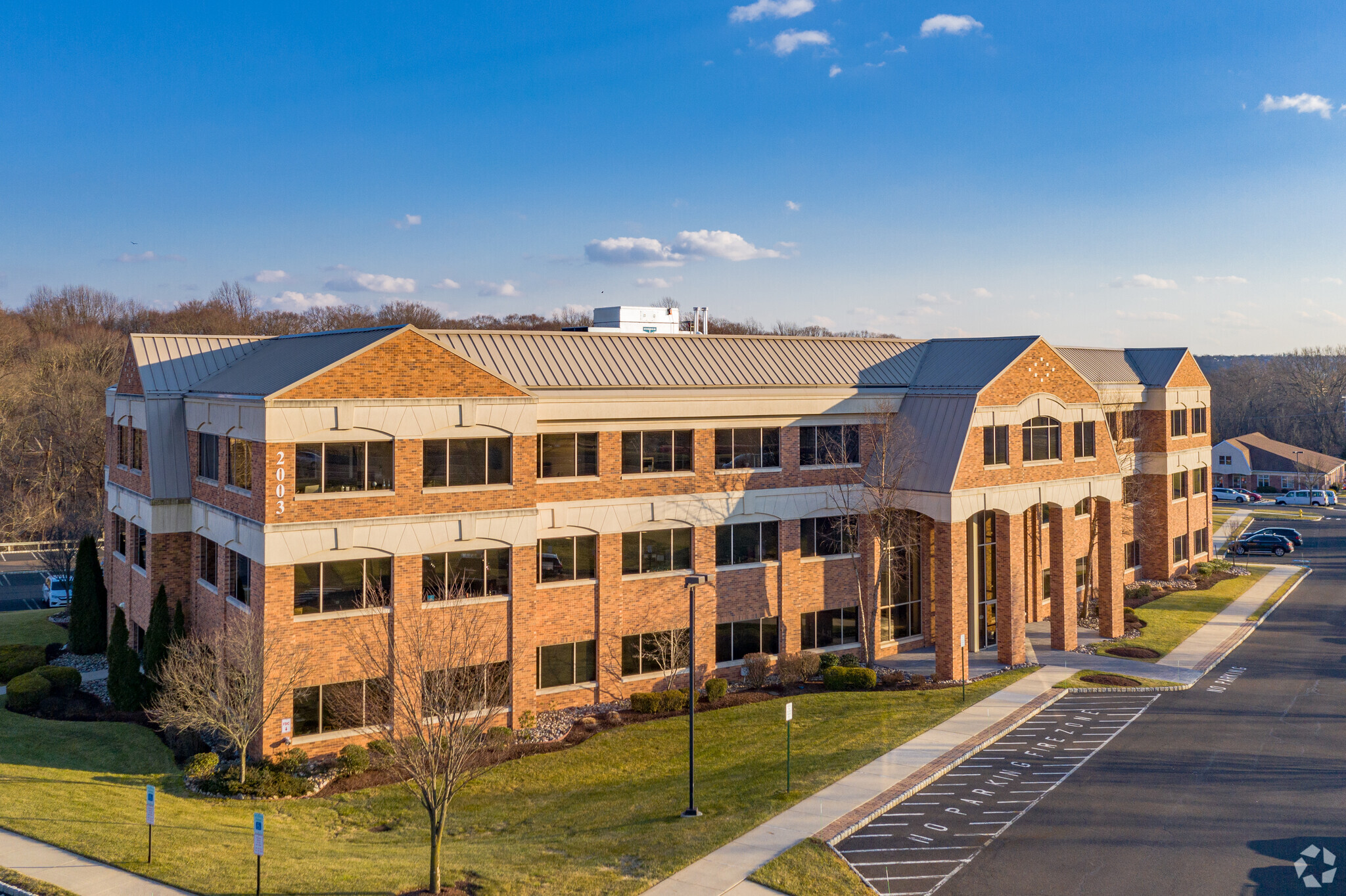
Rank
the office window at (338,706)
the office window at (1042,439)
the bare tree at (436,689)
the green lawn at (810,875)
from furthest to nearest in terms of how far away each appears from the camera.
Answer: the office window at (1042,439)
the office window at (338,706)
the bare tree at (436,689)
the green lawn at (810,875)

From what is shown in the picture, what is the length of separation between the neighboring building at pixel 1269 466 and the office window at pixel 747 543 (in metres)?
94.3

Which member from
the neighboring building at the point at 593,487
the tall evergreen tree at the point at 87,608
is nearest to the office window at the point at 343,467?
the neighboring building at the point at 593,487

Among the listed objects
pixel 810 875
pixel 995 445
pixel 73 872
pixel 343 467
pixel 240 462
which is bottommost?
pixel 810 875

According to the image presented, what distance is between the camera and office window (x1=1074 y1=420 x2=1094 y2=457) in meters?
41.2

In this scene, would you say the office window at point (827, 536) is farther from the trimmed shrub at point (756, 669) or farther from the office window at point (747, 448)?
the trimmed shrub at point (756, 669)

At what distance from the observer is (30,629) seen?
149 ft

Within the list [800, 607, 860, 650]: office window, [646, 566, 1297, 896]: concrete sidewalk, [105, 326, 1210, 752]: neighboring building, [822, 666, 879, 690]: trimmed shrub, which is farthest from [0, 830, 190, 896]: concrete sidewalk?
[800, 607, 860, 650]: office window

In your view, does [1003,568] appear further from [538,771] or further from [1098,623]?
[538,771]

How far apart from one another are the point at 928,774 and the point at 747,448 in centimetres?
1478

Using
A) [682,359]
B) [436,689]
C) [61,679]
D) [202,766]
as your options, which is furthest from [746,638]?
[61,679]

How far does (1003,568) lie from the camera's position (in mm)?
38031

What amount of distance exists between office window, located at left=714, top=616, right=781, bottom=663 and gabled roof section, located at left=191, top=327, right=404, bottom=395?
1660 cm

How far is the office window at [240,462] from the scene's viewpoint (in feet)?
94.3

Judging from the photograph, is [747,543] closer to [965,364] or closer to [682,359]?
[682,359]
